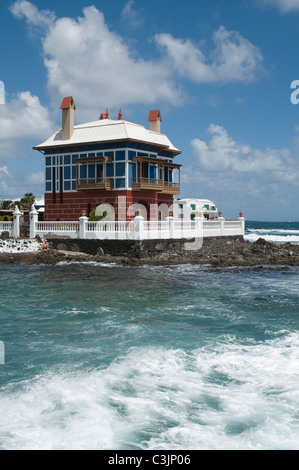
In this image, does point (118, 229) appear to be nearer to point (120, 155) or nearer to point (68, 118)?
point (120, 155)

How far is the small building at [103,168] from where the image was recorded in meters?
31.1

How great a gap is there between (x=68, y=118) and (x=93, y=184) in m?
6.47

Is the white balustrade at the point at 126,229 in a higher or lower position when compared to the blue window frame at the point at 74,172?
lower

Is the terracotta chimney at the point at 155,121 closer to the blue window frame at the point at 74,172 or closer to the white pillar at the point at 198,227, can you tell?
the blue window frame at the point at 74,172

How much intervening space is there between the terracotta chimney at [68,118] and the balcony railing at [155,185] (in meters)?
6.92

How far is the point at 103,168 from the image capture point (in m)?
31.3

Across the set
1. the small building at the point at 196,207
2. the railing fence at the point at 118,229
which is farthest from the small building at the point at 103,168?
the small building at the point at 196,207

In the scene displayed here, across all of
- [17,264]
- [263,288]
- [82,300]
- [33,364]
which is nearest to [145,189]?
[17,264]

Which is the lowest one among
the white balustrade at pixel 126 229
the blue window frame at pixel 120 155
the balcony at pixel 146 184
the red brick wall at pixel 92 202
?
the white balustrade at pixel 126 229

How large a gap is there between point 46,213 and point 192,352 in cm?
2772

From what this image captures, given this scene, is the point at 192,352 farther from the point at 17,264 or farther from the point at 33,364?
the point at 17,264

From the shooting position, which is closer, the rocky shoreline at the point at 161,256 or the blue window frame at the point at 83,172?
the rocky shoreline at the point at 161,256

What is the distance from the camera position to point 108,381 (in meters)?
7.70

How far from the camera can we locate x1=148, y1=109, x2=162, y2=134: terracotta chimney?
37906mm
